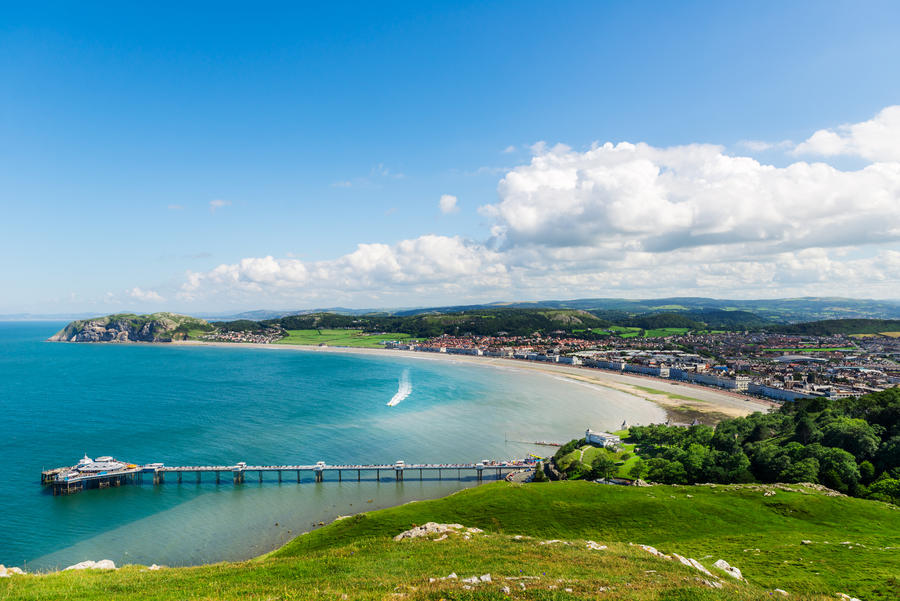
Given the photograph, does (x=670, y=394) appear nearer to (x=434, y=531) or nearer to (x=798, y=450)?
(x=798, y=450)

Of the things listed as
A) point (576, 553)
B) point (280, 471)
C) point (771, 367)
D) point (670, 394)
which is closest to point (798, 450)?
point (576, 553)

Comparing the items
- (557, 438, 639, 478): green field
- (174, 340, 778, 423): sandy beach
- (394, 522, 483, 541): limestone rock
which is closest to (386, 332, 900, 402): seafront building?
(174, 340, 778, 423): sandy beach

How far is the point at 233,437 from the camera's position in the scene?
73.7 m

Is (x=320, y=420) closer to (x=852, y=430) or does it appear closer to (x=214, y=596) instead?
(x=214, y=596)

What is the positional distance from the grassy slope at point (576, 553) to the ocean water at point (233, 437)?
600 inches

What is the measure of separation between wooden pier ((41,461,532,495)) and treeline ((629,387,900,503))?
1922 cm

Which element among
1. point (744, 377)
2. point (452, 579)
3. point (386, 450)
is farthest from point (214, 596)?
point (744, 377)

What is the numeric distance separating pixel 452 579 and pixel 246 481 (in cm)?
4951

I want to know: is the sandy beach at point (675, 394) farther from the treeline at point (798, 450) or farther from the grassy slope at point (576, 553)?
the grassy slope at point (576, 553)

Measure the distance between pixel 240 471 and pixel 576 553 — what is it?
49.1m

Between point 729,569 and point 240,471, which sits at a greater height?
point 729,569

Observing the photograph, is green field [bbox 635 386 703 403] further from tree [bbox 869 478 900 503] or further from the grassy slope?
the grassy slope

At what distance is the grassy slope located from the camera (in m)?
18.1

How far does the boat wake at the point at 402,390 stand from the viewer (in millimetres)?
103113
